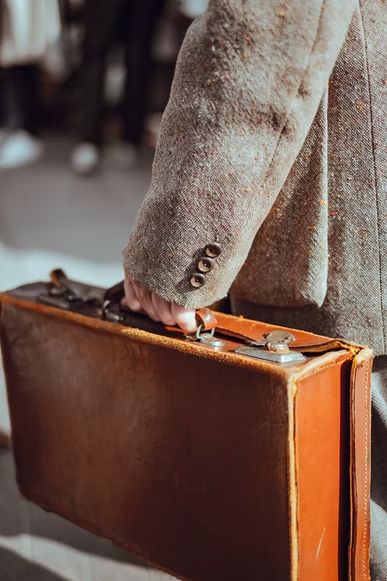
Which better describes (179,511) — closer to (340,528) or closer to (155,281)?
(340,528)

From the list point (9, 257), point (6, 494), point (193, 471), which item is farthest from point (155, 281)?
point (9, 257)

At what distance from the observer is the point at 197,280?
3.99 feet

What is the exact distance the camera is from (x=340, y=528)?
1265mm

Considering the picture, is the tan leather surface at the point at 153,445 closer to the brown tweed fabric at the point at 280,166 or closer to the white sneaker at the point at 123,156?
the brown tweed fabric at the point at 280,166

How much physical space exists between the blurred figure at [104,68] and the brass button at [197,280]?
3.47 meters

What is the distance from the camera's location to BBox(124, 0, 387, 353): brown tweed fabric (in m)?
1.12

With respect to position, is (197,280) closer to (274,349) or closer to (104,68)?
(274,349)

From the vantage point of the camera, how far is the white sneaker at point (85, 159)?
471 cm

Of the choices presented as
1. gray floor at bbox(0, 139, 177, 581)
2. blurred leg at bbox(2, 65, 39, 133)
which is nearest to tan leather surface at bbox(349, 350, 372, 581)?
gray floor at bbox(0, 139, 177, 581)

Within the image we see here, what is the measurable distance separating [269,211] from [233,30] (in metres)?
0.29

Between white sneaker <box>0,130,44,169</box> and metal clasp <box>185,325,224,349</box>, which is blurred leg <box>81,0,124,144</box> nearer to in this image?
white sneaker <box>0,130,44,169</box>

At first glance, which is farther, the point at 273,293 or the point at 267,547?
the point at 273,293

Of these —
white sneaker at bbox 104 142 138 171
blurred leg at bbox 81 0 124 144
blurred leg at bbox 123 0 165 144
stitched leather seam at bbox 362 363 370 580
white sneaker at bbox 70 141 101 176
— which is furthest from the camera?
white sneaker at bbox 104 142 138 171

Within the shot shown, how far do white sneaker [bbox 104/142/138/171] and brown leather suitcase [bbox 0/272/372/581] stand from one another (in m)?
3.32
